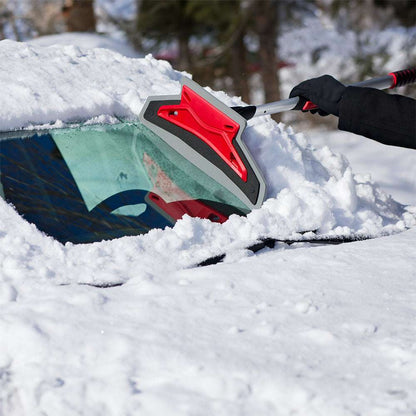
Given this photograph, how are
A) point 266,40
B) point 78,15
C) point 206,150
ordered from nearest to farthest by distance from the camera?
point 206,150
point 78,15
point 266,40

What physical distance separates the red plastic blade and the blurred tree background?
6866mm

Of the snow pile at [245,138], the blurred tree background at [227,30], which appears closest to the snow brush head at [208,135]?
the snow pile at [245,138]

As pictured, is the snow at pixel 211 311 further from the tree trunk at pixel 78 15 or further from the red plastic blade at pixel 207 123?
the tree trunk at pixel 78 15

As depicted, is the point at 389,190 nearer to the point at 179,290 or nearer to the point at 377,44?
the point at 179,290

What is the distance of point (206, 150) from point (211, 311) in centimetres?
121

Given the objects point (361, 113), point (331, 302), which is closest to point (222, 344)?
point (331, 302)

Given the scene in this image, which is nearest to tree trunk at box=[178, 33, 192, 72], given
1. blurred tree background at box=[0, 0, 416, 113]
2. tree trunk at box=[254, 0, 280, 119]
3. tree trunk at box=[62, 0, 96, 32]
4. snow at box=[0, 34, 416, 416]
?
blurred tree background at box=[0, 0, 416, 113]

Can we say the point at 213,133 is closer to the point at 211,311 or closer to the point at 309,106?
the point at 309,106

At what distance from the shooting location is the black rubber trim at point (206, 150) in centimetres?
287

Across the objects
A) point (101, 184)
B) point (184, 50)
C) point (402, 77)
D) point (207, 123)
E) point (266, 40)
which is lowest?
point (184, 50)

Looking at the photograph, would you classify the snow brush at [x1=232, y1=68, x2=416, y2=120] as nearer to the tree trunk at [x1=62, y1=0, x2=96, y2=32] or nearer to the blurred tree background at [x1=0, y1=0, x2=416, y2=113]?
the blurred tree background at [x1=0, y1=0, x2=416, y2=113]

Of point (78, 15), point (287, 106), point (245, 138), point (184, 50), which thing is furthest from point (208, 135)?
point (184, 50)

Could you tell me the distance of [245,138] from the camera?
3.21m

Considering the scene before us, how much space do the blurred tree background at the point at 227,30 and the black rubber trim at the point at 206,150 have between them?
22.6 ft
